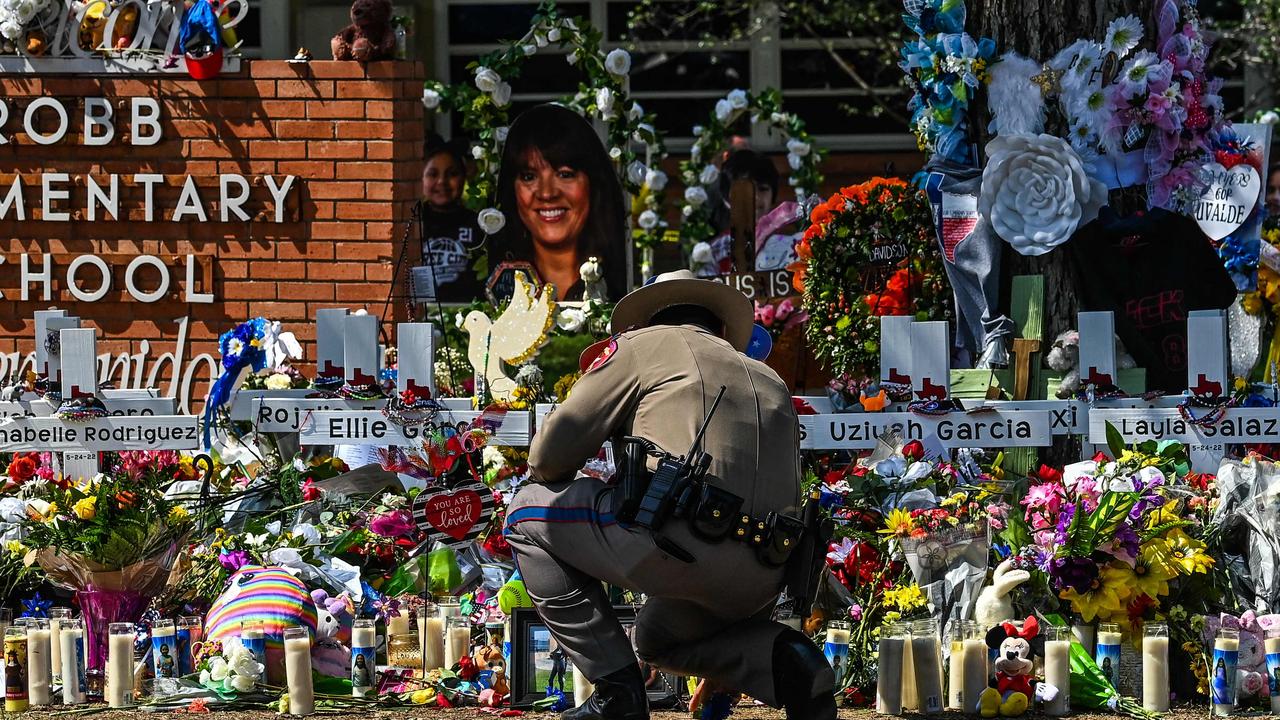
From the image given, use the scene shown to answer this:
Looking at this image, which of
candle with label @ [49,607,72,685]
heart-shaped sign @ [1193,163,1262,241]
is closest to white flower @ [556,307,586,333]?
heart-shaped sign @ [1193,163,1262,241]

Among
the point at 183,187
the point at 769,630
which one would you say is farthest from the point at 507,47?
the point at 769,630

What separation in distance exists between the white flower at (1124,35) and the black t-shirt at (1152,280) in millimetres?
616

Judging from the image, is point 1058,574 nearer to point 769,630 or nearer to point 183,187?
point 769,630

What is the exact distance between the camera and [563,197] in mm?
9484

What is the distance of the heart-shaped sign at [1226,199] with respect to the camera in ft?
22.6

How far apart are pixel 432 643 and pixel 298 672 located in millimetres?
541

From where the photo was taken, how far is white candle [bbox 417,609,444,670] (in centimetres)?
568

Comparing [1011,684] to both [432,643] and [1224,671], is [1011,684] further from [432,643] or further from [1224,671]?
[432,643]

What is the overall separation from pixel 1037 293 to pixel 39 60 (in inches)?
186

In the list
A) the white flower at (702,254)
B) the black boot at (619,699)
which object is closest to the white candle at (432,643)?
the black boot at (619,699)

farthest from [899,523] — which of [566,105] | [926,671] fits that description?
[566,105]

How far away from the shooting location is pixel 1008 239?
698cm

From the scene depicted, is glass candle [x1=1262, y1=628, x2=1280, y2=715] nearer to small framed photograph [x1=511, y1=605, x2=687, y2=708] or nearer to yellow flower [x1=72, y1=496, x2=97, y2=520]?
small framed photograph [x1=511, y1=605, x2=687, y2=708]

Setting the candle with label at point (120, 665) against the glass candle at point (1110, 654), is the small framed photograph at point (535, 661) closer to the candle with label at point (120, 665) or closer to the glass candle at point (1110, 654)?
the candle with label at point (120, 665)
